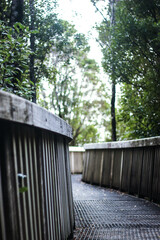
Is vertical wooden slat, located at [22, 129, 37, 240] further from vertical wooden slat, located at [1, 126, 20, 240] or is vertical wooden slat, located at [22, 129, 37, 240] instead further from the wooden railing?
vertical wooden slat, located at [1, 126, 20, 240]

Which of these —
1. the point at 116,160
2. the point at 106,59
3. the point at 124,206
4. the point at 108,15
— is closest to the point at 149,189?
the point at 124,206

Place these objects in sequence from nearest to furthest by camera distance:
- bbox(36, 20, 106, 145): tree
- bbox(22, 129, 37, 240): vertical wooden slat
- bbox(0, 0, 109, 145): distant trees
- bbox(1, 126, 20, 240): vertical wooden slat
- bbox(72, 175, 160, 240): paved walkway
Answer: bbox(1, 126, 20, 240): vertical wooden slat
bbox(22, 129, 37, 240): vertical wooden slat
bbox(72, 175, 160, 240): paved walkway
bbox(0, 0, 109, 145): distant trees
bbox(36, 20, 106, 145): tree

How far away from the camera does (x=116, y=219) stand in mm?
4629

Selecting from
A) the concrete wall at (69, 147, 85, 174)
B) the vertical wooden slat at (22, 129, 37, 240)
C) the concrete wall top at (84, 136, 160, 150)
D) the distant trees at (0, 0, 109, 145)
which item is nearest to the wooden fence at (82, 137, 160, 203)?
the concrete wall top at (84, 136, 160, 150)

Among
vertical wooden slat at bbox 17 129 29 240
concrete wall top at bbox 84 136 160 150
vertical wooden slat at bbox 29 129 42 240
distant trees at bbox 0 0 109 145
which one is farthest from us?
concrete wall top at bbox 84 136 160 150

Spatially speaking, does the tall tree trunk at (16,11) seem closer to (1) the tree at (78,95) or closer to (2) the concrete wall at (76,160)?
(2) the concrete wall at (76,160)

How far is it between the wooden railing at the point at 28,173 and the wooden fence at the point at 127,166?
3.20 m

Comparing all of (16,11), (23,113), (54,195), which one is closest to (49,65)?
(16,11)

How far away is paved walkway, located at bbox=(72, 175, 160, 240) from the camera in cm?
376

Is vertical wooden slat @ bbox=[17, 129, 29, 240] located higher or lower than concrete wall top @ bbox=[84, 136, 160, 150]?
higher

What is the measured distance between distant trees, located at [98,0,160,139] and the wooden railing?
5.14 m

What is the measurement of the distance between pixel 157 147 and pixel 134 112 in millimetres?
3492

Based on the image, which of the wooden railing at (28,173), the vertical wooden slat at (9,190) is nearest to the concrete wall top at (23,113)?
the wooden railing at (28,173)

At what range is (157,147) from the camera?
6.03 metres
